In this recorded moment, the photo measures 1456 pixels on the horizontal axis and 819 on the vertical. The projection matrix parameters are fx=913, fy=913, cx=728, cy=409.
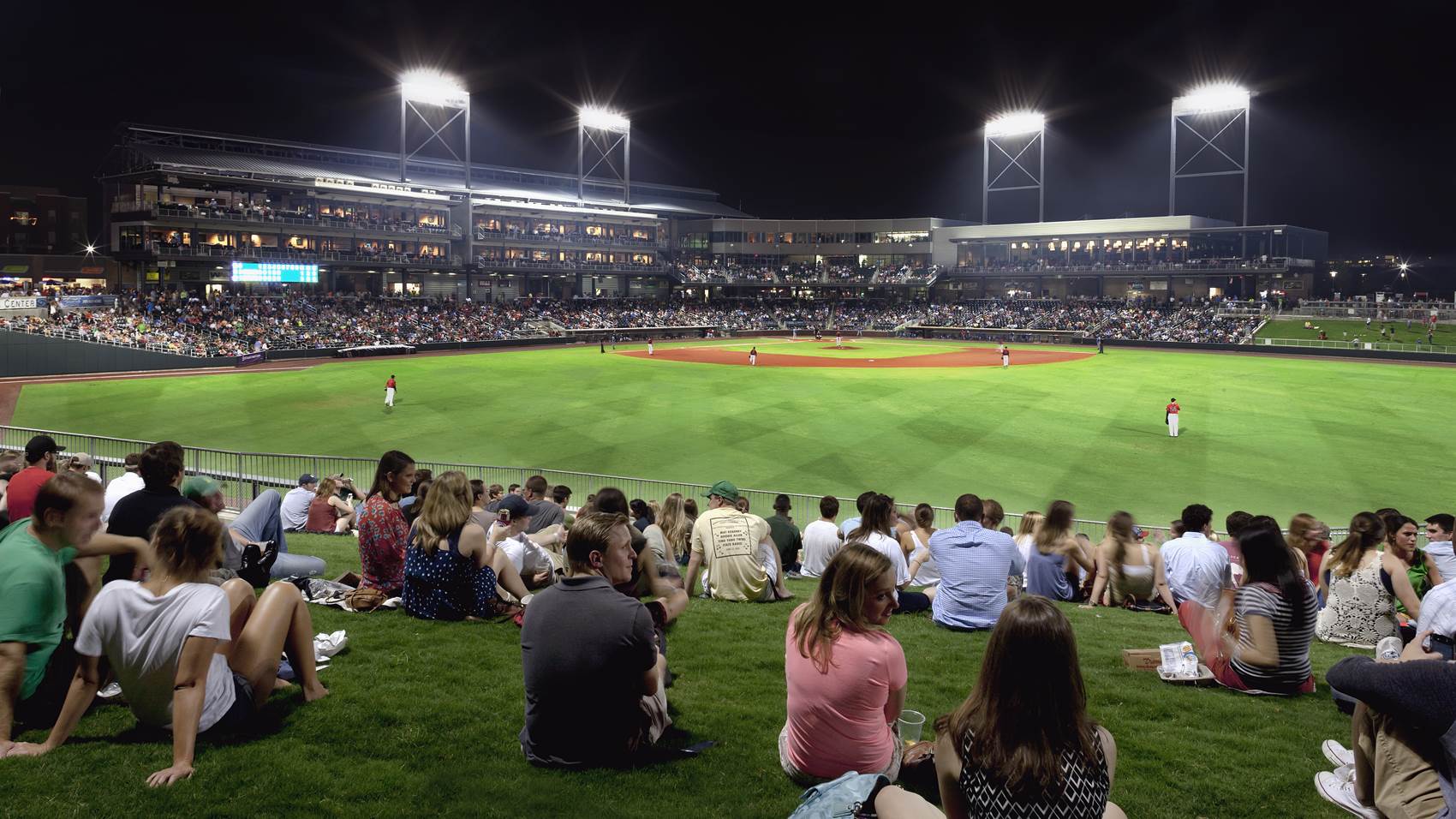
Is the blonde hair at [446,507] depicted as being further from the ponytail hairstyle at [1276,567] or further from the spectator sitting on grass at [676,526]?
the ponytail hairstyle at [1276,567]

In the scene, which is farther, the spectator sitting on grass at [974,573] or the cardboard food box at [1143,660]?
the spectator sitting on grass at [974,573]

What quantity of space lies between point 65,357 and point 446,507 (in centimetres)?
4866

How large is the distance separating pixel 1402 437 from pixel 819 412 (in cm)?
1839

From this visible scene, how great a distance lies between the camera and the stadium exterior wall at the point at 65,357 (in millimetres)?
43969

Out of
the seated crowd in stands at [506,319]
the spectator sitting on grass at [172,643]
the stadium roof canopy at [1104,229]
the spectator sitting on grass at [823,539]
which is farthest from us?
the stadium roof canopy at [1104,229]

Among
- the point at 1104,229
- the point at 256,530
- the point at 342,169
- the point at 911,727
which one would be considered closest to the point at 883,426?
the point at 256,530

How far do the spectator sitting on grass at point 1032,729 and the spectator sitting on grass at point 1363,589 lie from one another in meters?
6.31

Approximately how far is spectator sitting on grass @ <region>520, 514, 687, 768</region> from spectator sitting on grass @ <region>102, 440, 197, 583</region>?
3302 mm

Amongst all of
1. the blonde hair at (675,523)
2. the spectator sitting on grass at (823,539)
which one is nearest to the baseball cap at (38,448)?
the blonde hair at (675,523)

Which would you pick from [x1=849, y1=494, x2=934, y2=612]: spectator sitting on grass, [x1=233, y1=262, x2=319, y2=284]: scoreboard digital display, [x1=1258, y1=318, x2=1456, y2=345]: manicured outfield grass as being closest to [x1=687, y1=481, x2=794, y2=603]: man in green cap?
[x1=849, y1=494, x2=934, y2=612]: spectator sitting on grass

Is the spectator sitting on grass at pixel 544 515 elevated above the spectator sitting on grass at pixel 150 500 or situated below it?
below

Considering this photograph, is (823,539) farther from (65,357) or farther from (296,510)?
(65,357)

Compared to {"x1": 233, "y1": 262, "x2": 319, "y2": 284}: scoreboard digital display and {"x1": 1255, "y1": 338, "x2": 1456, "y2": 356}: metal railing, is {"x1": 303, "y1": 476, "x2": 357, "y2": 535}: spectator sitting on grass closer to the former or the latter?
{"x1": 233, "y1": 262, "x2": 319, "y2": 284}: scoreboard digital display

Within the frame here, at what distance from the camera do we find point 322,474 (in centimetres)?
2202
